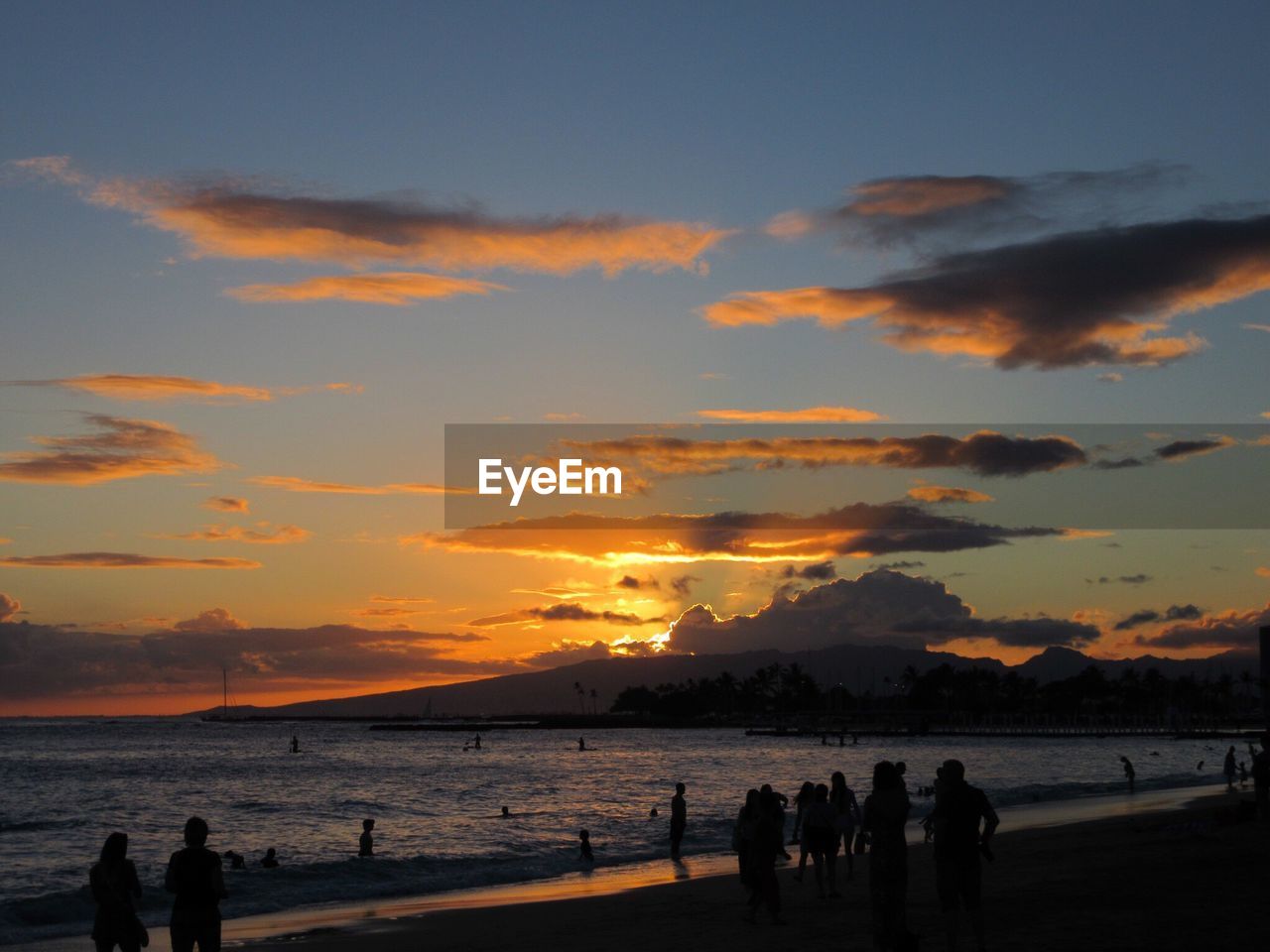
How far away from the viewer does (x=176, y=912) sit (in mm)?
11609

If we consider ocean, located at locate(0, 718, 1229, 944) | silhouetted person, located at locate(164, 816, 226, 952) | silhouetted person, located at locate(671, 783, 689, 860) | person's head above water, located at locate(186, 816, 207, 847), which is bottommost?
ocean, located at locate(0, 718, 1229, 944)

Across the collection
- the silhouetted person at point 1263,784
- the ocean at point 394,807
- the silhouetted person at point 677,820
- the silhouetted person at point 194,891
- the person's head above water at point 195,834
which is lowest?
the ocean at point 394,807

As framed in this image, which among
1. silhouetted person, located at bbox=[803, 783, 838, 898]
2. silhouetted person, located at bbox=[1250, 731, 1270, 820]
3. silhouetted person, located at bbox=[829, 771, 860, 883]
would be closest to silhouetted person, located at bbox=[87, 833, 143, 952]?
silhouetted person, located at bbox=[803, 783, 838, 898]

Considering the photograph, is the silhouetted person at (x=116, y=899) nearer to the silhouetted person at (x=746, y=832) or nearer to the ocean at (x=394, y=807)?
the silhouetted person at (x=746, y=832)

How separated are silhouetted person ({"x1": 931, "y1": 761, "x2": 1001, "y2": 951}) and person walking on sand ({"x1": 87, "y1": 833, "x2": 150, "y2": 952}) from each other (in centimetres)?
808

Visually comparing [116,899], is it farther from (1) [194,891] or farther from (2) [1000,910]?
(2) [1000,910]

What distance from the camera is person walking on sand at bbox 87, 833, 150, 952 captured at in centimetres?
1253

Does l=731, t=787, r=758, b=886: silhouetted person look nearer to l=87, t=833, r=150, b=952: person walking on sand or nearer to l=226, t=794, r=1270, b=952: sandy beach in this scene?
l=226, t=794, r=1270, b=952: sandy beach

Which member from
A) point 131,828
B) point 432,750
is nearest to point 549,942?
point 131,828

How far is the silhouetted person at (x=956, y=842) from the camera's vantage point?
12.9 meters

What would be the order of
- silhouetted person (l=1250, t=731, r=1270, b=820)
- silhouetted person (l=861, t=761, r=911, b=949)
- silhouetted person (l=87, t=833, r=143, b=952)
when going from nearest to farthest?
silhouetted person (l=87, t=833, r=143, b=952) < silhouetted person (l=861, t=761, r=911, b=949) < silhouetted person (l=1250, t=731, r=1270, b=820)

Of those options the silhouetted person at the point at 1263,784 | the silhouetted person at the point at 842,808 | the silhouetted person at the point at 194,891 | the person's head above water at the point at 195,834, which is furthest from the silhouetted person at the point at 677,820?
the person's head above water at the point at 195,834

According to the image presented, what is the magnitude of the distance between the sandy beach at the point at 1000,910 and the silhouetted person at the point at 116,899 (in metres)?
6.75

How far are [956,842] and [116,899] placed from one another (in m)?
8.46
